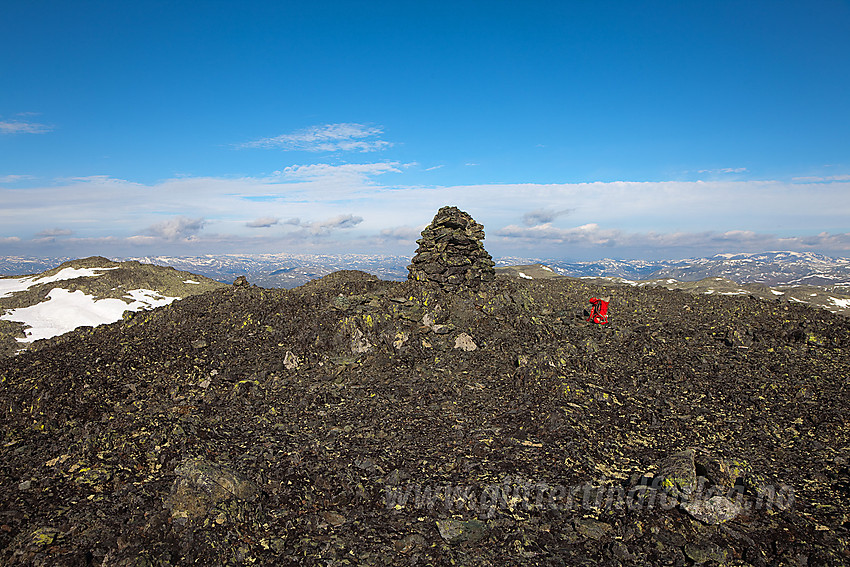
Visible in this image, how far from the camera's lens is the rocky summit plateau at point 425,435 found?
865cm

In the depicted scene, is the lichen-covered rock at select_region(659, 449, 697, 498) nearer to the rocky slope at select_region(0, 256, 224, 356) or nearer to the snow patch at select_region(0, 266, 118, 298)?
the rocky slope at select_region(0, 256, 224, 356)

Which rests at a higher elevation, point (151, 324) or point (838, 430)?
point (151, 324)

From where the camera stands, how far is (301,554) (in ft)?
27.4

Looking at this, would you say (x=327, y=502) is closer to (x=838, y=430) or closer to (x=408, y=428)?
(x=408, y=428)

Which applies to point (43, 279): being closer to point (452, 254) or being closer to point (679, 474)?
point (452, 254)

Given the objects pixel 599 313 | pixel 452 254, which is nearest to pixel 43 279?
pixel 452 254

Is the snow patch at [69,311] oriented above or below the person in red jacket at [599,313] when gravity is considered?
below

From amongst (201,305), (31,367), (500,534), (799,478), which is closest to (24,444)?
(31,367)

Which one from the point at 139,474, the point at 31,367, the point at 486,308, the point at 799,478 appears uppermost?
the point at 486,308

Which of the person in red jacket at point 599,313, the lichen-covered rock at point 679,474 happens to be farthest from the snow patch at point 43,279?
the lichen-covered rock at point 679,474

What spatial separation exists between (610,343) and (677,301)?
10.8m

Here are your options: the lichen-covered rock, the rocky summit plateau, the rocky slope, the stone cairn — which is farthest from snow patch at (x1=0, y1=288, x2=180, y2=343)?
the lichen-covered rock

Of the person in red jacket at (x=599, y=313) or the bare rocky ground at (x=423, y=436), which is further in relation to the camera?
the person in red jacket at (x=599, y=313)

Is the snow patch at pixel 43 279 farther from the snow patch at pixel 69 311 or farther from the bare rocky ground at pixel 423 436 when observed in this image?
the bare rocky ground at pixel 423 436
